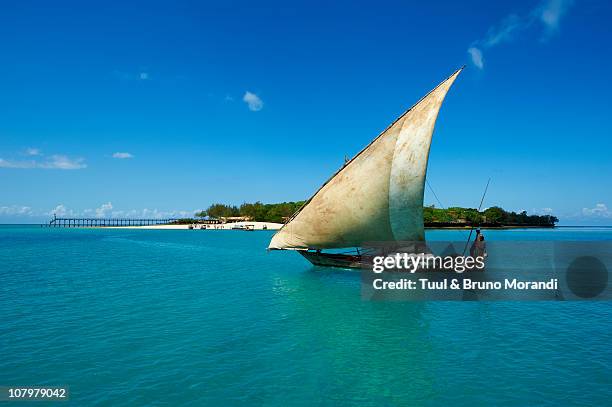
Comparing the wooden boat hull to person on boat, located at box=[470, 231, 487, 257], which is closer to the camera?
person on boat, located at box=[470, 231, 487, 257]

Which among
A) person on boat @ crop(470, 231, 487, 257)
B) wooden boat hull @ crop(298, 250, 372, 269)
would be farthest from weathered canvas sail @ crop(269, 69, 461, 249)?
person on boat @ crop(470, 231, 487, 257)

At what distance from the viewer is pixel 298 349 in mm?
14734

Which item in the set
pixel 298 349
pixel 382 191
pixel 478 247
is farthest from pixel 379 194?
pixel 298 349

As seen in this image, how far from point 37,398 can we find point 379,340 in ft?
40.8

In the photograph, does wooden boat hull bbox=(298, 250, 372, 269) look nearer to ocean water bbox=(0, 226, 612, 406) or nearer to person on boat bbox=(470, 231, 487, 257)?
ocean water bbox=(0, 226, 612, 406)

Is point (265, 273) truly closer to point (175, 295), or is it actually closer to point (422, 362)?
point (175, 295)

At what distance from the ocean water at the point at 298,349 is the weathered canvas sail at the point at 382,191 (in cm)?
618

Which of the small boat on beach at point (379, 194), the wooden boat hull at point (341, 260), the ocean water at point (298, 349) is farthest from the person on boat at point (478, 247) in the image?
the wooden boat hull at point (341, 260)

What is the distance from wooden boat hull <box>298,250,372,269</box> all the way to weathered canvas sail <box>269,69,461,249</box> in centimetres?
137

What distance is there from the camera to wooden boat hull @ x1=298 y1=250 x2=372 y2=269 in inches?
1240

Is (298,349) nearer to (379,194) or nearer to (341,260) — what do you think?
(379,194)

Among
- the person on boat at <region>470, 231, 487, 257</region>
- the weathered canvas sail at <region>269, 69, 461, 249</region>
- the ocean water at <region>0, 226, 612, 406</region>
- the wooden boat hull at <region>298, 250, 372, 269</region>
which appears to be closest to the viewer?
the ocean water at <region>0, 226, 612, 406</region>

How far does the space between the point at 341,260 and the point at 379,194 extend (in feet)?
26.3

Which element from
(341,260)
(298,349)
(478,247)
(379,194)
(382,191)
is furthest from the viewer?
(341,260)
